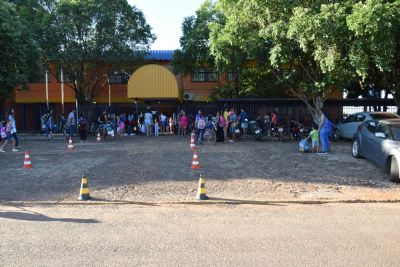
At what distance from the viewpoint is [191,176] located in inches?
434

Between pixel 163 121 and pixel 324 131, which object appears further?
pixel 163 121

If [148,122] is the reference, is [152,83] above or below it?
above

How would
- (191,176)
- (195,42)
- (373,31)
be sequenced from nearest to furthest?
(191,176)
(373,31)
(195,42)

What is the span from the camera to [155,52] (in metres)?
37.0

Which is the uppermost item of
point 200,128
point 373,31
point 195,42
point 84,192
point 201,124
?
point 195,42

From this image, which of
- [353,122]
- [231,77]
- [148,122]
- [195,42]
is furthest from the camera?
[231,77]

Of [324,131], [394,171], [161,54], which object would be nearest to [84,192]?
[394,171]

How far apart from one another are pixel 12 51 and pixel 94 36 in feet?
23.8

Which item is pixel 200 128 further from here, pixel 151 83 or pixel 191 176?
pixel 151 83

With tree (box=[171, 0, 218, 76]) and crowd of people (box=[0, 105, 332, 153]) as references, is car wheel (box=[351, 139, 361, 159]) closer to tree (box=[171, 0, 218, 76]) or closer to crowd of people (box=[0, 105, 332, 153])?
crowd of people (box=[0, 105, 332, 153])

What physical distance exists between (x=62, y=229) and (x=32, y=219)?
1.05m

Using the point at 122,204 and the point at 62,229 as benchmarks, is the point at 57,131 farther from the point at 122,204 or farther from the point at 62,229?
the point at 62,229

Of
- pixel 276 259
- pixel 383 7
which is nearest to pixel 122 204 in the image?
pixel 276 259

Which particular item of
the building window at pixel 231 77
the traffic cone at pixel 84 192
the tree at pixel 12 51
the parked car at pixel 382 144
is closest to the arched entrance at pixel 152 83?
the building window at pixel 231 77
